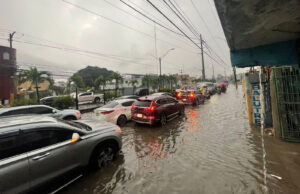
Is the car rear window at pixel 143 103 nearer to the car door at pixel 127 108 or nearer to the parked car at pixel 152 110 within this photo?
the parked car at pixel 152 110

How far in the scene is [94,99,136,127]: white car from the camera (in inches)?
259

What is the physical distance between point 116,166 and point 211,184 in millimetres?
2398

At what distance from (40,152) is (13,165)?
14.0 inches

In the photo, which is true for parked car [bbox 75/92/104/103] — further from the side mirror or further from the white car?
the side mirror

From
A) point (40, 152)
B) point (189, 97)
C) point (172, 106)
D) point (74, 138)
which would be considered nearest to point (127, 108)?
point (172, 106)

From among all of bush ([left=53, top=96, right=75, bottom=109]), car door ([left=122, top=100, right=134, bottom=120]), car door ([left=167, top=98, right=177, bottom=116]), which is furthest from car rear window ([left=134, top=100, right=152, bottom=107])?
bush ([left=53, top=96, right=75, bottom=109])

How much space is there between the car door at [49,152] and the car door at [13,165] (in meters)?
0.08

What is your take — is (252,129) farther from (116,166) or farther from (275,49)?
(116,166)

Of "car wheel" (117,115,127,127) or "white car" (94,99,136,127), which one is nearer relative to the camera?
"white car" (94,99,136,127)

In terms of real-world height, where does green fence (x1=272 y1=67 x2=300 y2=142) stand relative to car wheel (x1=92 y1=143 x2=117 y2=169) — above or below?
above

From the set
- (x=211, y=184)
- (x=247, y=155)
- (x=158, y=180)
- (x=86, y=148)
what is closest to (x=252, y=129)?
(x=247, y=155)

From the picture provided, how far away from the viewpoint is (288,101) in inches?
165

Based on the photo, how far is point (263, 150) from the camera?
3912 mm

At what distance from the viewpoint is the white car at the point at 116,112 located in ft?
21.6
